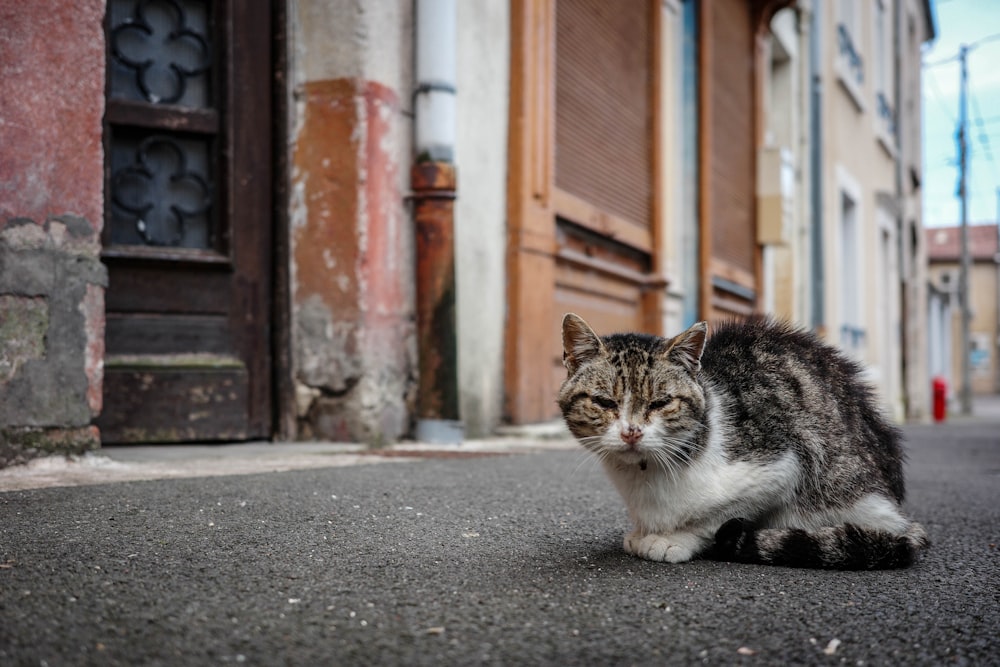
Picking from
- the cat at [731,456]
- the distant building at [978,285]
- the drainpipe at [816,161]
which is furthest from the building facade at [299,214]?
the distant building at [978,285]

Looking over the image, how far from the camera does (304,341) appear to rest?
545 centimetres

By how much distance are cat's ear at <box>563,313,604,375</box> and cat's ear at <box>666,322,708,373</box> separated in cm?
21

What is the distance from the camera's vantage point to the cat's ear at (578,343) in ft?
9.17

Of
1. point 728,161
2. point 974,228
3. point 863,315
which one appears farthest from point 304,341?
point 974,228

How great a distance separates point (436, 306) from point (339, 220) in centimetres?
75

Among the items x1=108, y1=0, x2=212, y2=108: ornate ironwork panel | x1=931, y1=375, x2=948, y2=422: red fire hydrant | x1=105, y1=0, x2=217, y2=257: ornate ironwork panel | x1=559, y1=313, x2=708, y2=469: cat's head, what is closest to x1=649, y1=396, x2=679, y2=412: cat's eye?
x1=559, y1=313, x2=708, y2=469: cat's head

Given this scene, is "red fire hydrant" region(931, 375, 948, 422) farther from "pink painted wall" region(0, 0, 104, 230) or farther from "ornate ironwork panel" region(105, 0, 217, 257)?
"pink painted wall" region(0, 0, 104, 230)

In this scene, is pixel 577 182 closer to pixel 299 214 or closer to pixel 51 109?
pixel 299 214

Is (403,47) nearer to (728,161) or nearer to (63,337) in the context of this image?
(63,337)

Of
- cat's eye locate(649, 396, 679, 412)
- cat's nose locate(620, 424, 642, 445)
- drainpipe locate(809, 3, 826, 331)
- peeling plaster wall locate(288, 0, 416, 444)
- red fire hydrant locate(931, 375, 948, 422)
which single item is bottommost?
red fire hydrant locate(931, 375, 948, 422)

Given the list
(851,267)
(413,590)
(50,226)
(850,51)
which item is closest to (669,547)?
(413,590)

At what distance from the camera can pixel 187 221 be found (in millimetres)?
5258

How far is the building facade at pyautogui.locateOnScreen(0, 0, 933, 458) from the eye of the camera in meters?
3.96

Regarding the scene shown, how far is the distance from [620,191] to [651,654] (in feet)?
23.1
